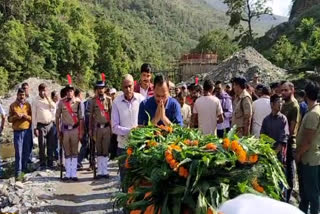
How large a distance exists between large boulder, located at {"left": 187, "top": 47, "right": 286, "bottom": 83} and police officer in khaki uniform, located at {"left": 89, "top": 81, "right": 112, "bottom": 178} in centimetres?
1341

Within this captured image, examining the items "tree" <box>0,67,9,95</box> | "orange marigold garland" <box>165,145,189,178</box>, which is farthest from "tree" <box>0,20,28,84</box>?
"orange marigold garland" <box>165,145,189,178</box>

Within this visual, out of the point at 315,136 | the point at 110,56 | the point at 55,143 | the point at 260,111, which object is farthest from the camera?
the point at 110,56

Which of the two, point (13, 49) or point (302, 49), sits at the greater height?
point (13, 49)

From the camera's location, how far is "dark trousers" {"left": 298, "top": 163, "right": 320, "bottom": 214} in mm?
5547

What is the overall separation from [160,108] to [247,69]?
18.2m

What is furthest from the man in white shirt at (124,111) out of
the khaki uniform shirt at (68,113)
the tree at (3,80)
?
the tree at (3,80)

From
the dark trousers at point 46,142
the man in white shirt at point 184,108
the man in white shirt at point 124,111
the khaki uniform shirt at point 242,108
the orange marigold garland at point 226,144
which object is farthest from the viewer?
the dark trousers at point 46,142

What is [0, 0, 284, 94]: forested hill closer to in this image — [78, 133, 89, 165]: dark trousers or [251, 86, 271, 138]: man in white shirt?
[78, 133, 89, 165]: dark trousers

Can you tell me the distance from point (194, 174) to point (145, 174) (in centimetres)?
58

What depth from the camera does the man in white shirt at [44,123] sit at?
9641 millimetres

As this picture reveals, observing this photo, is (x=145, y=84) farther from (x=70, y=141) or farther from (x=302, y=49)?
(x=302, y=49)

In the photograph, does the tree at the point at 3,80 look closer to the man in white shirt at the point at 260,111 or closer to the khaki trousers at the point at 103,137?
the khaki trousers at the point at 103,137

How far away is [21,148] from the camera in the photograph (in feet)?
30.4

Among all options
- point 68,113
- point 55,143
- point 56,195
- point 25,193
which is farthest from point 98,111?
point 55,143
